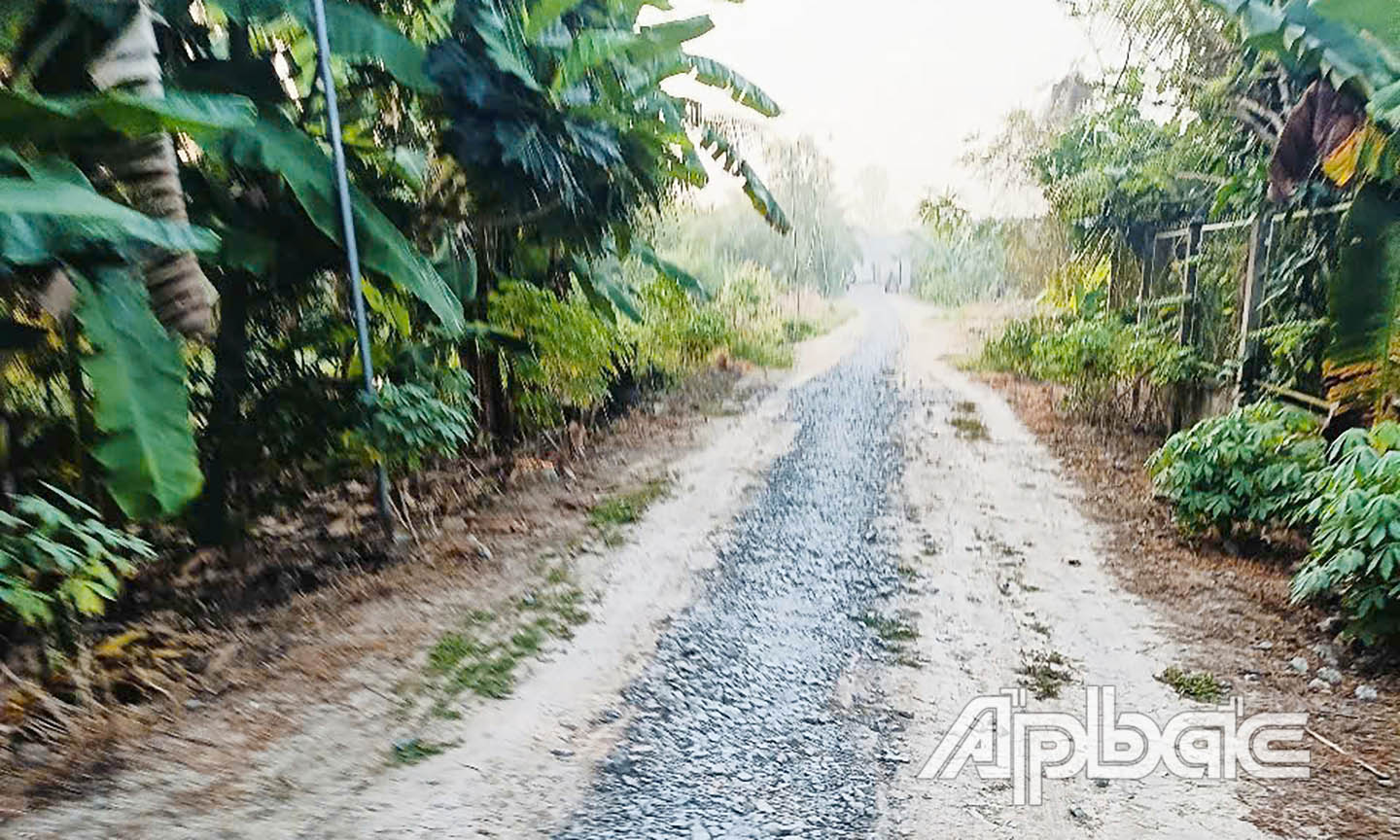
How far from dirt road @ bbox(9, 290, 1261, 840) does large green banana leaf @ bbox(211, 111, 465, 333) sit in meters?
1.94

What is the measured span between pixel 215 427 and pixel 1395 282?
6.46 m

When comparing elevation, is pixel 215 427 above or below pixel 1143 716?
above

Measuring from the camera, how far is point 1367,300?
413 centimetres

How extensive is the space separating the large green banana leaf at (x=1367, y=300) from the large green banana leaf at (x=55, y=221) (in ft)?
18.1

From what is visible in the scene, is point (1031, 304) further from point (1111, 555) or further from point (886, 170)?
point (886, 170)

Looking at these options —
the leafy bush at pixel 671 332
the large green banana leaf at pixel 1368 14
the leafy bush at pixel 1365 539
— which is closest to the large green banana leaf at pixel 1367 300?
the leafy bush at pixel 1365 539

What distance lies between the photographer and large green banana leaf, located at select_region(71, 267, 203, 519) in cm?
287

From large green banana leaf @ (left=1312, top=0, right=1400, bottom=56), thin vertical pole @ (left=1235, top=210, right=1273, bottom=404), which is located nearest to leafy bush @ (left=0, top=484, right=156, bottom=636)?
large green banana leaf @ (left=1312, top=0, right=1400, bottom=56)

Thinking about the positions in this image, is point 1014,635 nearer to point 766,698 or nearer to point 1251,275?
point 766,698

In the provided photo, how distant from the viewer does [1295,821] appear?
2.62 metres

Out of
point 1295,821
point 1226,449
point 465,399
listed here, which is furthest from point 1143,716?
point 465,399

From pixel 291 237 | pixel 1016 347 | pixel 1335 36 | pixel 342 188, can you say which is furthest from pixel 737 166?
pixel 1016 347

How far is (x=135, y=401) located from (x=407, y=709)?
157cm

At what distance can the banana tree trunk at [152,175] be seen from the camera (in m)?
3.41
